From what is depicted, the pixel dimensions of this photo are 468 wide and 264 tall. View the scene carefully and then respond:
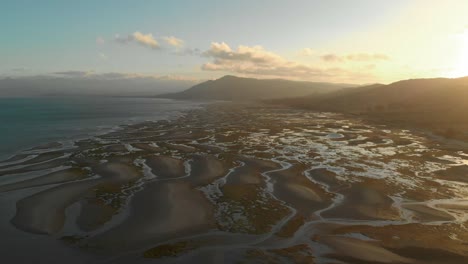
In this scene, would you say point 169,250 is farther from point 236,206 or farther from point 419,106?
point 419,106

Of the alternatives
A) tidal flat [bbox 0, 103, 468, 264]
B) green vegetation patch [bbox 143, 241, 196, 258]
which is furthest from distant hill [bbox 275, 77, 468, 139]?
green vegetation patch [bbox 143, 241, 196, 258]

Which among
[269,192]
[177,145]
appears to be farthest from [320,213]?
A: [177,145]

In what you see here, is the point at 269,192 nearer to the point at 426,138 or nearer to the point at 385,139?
the point at 385,139

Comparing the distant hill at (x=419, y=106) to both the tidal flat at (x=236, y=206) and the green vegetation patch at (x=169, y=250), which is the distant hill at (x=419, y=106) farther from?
the green vegetation patch at (x=169, y=250)

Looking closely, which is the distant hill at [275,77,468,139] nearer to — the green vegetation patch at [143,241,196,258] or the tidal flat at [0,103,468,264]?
the tidal flat at [0,103,468,264]

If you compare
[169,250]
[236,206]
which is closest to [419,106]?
[236,206]

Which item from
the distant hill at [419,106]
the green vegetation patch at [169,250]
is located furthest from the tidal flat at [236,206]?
the distant hill at [419,106]
